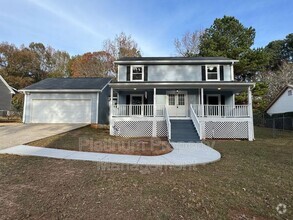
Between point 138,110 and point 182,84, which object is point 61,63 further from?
point 182,84

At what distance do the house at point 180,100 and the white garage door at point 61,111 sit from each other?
3.26 m

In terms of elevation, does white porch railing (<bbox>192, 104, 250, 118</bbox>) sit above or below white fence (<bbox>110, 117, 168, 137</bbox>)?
above

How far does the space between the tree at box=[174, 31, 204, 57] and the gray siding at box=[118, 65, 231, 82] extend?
16.9 m

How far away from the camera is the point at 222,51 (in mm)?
27109

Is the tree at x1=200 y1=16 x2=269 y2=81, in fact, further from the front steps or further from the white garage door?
the white garage door

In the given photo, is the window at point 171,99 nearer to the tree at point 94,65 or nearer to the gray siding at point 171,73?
the gray siding at point 171,73

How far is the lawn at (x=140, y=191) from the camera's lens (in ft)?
12.0

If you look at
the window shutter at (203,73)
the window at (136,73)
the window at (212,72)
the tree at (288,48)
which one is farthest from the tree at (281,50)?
the window at (136,73)

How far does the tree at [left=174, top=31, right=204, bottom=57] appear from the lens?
3222 cm

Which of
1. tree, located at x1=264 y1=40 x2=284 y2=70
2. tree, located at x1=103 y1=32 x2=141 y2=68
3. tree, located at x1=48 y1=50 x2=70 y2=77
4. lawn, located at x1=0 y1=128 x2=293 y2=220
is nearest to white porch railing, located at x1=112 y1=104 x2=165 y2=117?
lawn, located at x1=0 y1=128 x2=293 y2=220

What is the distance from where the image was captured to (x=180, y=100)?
1576 cm

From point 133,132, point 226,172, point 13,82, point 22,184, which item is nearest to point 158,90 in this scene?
point 133,132

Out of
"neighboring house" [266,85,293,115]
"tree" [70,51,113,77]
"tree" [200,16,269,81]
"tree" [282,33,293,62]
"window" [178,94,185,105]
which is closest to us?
"window" [178,94,185,105]

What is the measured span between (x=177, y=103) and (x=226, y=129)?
415 cm
